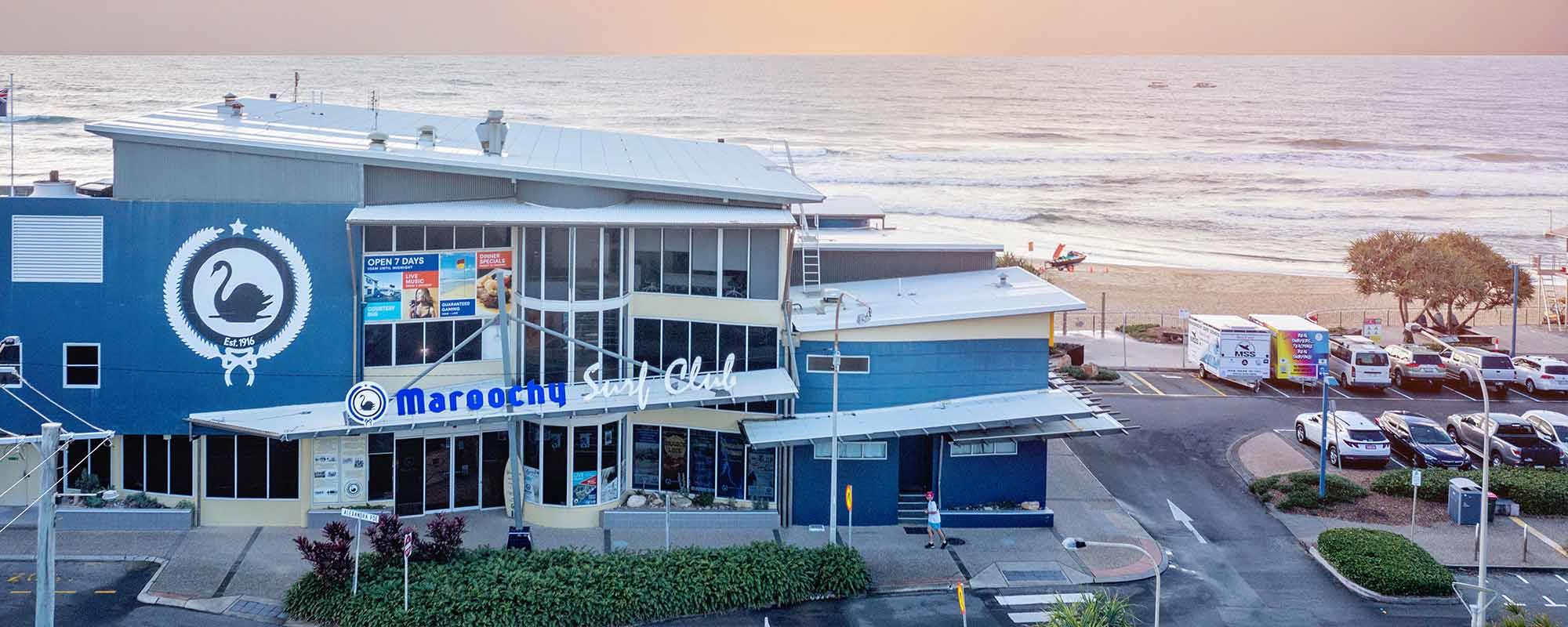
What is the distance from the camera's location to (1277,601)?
32.8 metres

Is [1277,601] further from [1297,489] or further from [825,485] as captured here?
[825,485]

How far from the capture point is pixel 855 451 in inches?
1467

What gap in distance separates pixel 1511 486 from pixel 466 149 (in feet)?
103

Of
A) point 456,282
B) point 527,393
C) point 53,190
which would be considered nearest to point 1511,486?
point 527,393

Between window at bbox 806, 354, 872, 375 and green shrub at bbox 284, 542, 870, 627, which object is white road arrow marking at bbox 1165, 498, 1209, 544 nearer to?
window at bbox 806, 354, 872, 375

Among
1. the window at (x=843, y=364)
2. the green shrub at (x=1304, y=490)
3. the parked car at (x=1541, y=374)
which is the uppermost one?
the window at (x=843, y=364)

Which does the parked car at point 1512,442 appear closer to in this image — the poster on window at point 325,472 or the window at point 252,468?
the poster on window at point 325,472

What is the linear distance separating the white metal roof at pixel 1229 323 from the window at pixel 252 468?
3504cm

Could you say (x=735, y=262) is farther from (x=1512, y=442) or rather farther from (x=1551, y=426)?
(x=1551, y=426)

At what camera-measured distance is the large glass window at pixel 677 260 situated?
37.0 meters

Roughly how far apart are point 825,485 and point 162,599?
16.4 meters

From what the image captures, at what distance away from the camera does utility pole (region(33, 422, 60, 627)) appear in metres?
22.8

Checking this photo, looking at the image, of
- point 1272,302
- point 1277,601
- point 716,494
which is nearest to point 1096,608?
point 1277,601

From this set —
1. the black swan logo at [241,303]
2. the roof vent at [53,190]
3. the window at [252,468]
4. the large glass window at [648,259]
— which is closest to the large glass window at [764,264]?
the large glass window at [648,259]
